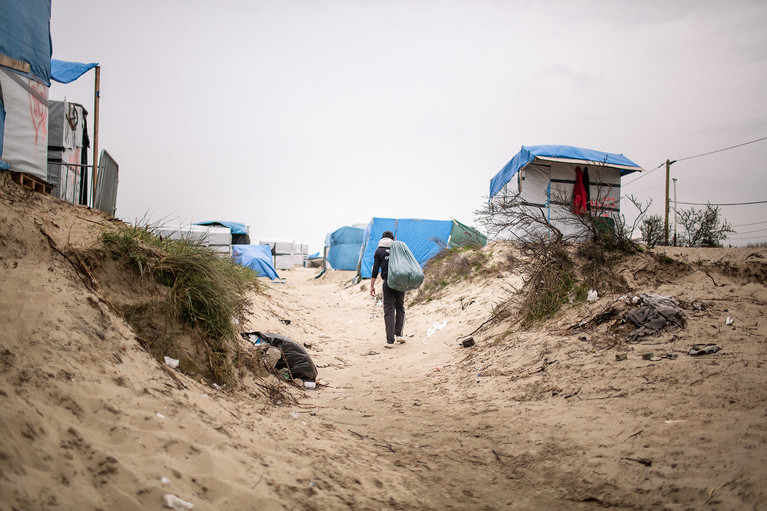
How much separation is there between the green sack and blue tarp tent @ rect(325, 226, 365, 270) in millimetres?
17212

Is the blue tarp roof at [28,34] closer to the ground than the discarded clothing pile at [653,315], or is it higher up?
higher up

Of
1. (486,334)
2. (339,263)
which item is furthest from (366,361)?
(339,263)

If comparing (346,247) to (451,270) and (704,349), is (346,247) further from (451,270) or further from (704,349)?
(704,349)

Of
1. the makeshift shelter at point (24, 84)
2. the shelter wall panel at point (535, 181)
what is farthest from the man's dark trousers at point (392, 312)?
the shelter wall panel at point (535, 181)

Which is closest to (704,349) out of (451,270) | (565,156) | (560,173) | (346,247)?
(451,270)

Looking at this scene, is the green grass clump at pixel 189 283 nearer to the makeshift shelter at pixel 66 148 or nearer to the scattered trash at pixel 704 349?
the scattered trash at pixel 704 349

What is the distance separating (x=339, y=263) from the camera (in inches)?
973

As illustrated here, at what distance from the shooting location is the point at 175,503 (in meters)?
1.78

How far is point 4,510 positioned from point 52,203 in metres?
3.34

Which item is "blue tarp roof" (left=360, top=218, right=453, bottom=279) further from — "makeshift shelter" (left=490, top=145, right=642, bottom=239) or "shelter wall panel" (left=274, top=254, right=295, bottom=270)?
"shelter wall panel" (left=274, top=254, right=295, bottom=270)

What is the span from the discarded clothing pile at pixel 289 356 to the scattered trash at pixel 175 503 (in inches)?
109

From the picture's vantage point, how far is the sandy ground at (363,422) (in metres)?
1.92

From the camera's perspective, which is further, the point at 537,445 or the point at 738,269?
the point at 738,269

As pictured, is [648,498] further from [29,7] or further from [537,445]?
[29,7]
